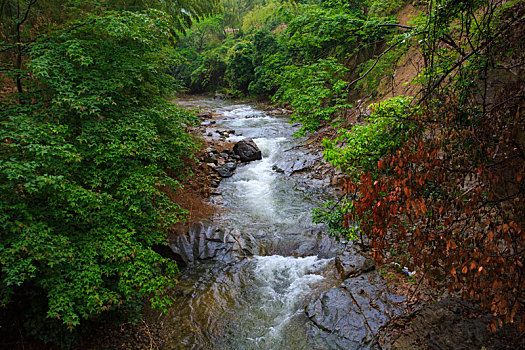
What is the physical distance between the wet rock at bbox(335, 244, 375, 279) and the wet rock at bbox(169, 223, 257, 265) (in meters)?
2.22

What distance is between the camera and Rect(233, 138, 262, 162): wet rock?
13.9 metres

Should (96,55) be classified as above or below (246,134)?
above

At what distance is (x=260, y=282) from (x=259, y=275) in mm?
219

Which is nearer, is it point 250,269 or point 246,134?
point 250,269

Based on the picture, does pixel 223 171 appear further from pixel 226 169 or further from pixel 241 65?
pixel 241 65

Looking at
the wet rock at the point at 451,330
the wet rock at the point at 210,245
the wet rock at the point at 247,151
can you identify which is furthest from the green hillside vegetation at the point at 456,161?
the wet rock at the point at 247,151

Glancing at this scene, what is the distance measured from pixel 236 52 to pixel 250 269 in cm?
2804

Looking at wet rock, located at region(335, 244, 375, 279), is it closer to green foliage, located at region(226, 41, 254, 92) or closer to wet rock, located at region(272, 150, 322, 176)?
wet rock, located at region(272, 150, 322, 176)

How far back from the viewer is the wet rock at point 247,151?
1390 cm

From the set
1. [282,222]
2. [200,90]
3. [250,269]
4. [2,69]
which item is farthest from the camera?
[200,90]

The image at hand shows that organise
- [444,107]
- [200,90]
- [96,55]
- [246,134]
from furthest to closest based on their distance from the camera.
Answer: [200,90] → [246,134] → [96,55] → [444,107]

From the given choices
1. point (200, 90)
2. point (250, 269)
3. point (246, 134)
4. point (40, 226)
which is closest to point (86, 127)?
point (40, 226)

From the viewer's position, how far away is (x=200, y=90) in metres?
38.4

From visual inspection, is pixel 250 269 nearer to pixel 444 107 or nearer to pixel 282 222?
pixel 282 222
